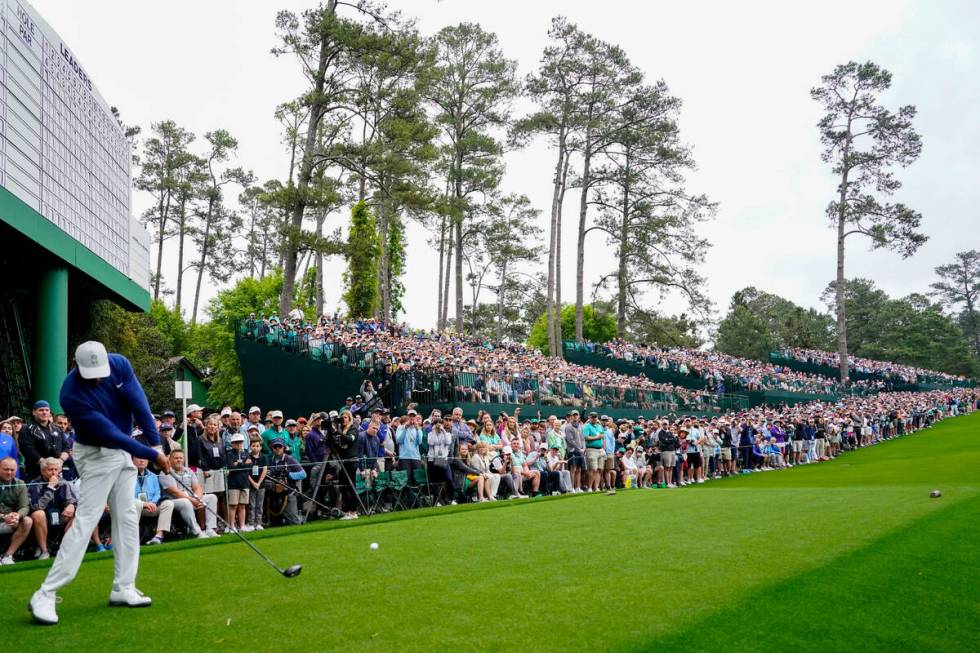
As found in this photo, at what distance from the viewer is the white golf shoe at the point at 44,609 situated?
16.6 ft

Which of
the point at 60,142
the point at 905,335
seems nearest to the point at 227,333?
the point at 60,142

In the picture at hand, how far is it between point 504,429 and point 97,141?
13.3m

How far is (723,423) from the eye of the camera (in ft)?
88.1

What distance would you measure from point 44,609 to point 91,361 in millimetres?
1609

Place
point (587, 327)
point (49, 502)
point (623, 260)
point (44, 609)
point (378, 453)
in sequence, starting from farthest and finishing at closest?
1. point (587, 327)
2. point (623, 260)
3. point (378, 453)
4. point (49, 502)
5. point (44, 609)

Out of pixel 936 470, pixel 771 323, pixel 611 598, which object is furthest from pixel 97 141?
pixel 771 323

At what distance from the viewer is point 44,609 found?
5098mm

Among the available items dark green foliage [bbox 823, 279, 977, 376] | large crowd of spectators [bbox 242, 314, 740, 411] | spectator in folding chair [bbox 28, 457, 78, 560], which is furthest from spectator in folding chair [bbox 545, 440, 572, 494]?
dark green foliage [bbox 823, 279, 977, 376]

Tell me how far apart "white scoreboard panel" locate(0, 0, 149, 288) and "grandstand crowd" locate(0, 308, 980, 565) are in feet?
17.5

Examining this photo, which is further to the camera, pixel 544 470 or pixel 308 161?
pixel 308 161

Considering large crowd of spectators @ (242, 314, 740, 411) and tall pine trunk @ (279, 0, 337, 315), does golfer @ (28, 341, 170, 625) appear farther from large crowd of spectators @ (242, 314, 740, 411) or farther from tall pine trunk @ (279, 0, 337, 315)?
tall pine trunk @ (279, 0, 337, 315)

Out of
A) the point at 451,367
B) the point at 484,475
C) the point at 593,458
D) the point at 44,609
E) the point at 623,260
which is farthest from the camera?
the point at 623,260

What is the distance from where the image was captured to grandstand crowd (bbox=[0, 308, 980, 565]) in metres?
10.8

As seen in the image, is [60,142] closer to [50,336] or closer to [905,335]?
[50,336]
